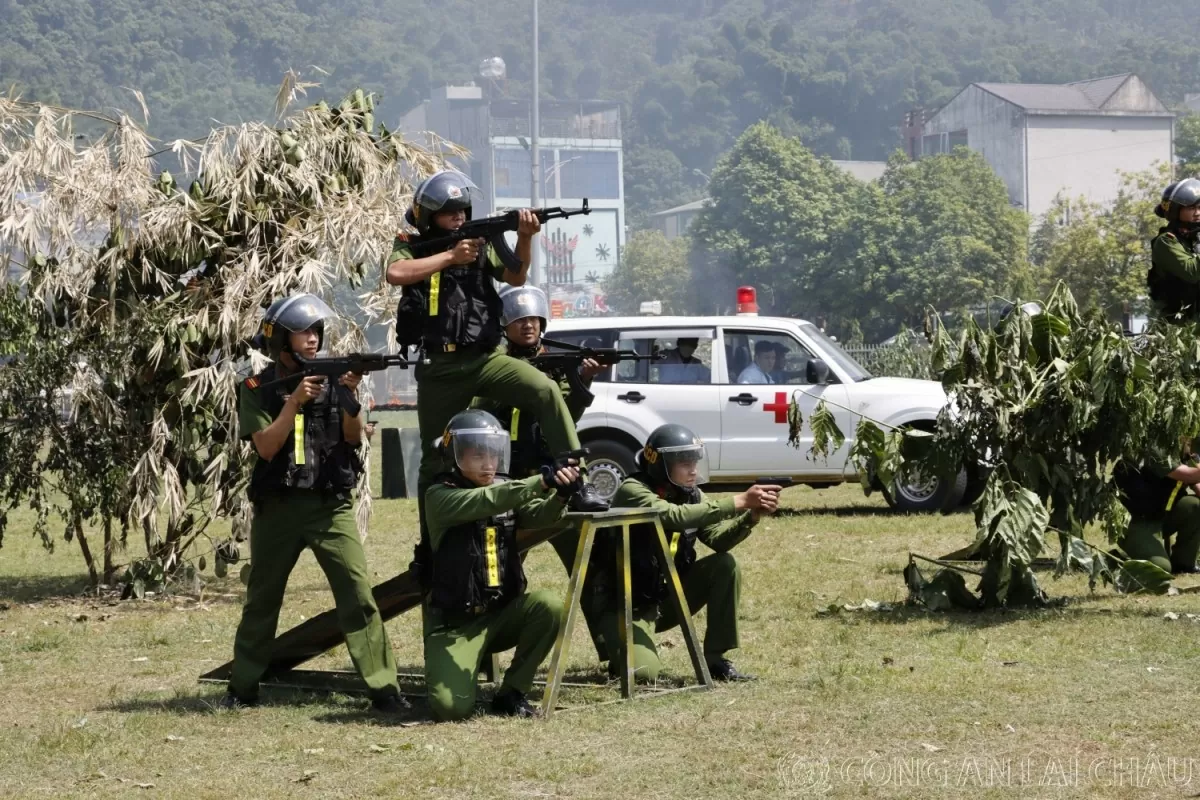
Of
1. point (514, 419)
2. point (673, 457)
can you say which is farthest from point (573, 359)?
point (673, 457)

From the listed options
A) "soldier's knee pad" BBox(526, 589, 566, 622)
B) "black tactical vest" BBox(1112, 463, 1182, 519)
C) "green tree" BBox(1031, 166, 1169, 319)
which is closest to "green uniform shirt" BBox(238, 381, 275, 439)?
"soldier's knee pad" BBox(526, 589, 566, 622)

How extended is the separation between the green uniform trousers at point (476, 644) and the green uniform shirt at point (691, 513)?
1.97ft

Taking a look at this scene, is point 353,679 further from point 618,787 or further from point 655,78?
point 655,78

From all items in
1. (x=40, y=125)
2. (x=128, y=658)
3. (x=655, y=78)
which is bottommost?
(x=128, y=658)

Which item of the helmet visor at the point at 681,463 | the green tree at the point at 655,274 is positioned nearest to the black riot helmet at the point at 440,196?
the helmet visor at the point at 681,463

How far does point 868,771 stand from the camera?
5.88 metres

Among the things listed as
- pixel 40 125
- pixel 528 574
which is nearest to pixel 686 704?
pixel 528 574

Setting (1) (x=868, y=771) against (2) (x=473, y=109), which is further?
(2) (x=473, y=109)

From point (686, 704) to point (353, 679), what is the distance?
1776 millimetres

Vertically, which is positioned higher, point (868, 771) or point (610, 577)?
point (610, 577)

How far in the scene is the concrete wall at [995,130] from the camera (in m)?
101

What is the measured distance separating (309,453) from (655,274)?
304 feet

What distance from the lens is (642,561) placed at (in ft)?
25.1

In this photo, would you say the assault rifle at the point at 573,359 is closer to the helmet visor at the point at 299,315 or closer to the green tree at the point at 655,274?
the helmet visor at the point at 299,315
